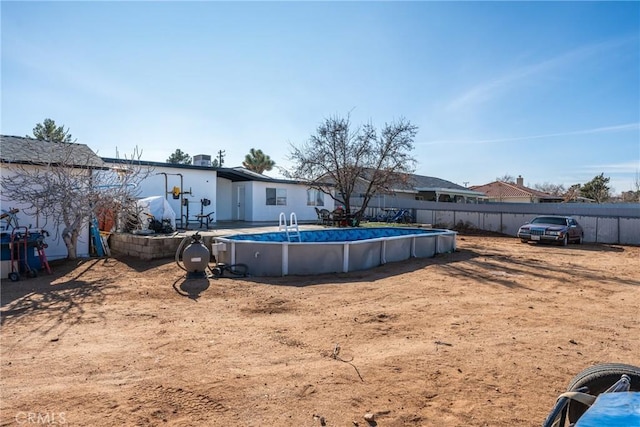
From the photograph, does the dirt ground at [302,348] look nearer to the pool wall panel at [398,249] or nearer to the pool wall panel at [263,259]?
the pool wall panel at [263,259]

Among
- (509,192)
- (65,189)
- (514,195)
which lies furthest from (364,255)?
(509,192)

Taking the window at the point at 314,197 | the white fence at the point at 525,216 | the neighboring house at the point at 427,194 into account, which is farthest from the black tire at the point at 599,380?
the neighboring house at the point at 427,194

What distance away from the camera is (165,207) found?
12734 mm

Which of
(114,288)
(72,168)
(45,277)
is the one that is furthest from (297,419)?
(72,168)

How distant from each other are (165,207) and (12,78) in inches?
205

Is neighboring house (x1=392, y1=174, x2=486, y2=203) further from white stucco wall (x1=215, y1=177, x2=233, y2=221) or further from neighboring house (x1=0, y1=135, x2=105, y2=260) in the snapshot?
neighboring house (x1=0, y1=135, x2=105, y2=260)

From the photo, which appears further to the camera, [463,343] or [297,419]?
[463,343]

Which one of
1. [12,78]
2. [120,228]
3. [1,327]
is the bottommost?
[1,327]

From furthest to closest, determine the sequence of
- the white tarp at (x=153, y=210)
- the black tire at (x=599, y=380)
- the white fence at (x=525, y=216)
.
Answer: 1. the white fence at (x=525, y=216)
2. the white tarp at (x=153, y=210)
3. the black tire at (x=599, y=380)

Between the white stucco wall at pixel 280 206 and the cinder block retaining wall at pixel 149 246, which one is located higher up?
the white stucco wall at pixel 280 206

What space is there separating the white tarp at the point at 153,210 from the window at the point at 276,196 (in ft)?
29.2

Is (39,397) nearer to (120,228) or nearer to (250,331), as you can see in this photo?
(250,331)

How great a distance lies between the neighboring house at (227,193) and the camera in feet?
53.9

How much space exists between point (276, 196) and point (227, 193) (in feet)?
9.19
